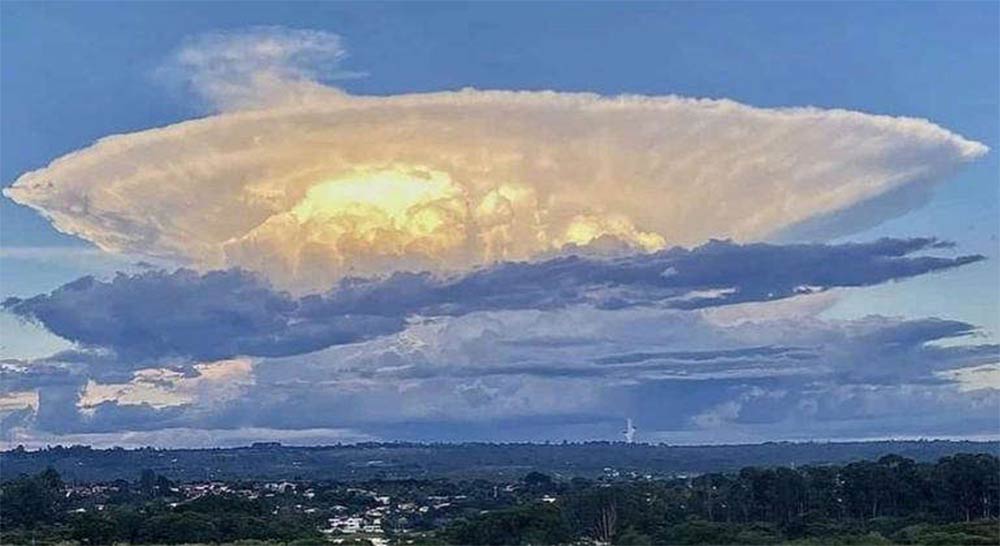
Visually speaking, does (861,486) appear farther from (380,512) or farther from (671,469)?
(671,469)

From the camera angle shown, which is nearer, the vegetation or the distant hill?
the vegetation

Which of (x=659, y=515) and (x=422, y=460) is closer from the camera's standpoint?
(x=659, y=515)

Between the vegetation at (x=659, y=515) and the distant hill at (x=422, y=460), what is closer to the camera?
the vegetation at (x=659, y=515)

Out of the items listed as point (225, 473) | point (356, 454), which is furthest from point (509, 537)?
point (356, 454)
